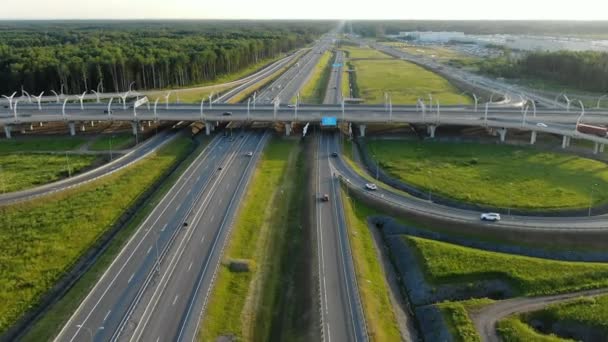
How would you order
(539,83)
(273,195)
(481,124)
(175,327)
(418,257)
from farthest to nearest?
(539,83) → (481,124) → (273,195) → (418,257) → (175,327)

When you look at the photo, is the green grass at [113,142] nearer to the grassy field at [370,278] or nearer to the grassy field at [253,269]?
the grassy field at [253,269]

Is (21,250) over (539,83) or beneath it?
beneath

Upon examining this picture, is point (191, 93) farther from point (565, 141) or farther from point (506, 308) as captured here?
point (506, 308)

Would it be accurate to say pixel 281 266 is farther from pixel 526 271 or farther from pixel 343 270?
pixel 526 271

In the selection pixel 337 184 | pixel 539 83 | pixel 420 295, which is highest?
pixel 539 83

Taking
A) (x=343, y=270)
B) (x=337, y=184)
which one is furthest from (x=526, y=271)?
(x=337, y=184)

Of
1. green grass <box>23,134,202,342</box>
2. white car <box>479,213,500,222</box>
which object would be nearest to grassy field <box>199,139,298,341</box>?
green grass <box>23,134,202,342</box>

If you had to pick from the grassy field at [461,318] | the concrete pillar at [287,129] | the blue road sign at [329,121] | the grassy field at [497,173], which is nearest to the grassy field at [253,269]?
the grassy field at [461,318]
